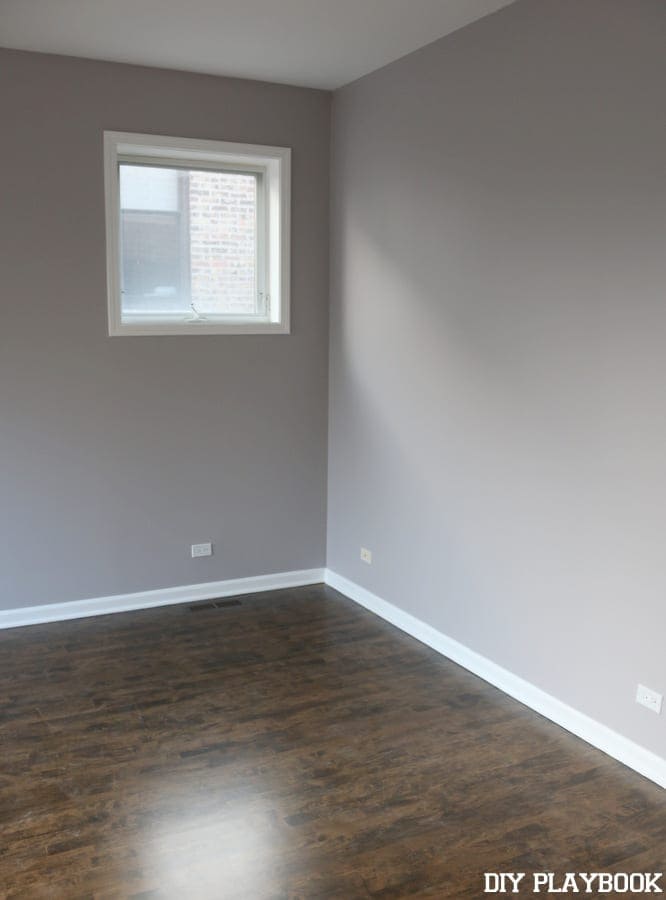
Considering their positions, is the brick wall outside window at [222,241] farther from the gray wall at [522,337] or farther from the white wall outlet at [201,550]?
the white wall outlet at [201,550]

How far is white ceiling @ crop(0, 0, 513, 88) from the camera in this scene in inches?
130

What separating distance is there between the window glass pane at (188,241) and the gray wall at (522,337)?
0.57 meters

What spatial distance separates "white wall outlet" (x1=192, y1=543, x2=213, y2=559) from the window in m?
1.16

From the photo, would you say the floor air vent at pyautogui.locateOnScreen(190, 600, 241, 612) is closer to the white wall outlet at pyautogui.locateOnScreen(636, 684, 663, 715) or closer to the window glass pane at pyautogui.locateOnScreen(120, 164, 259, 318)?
the window glass pane at pyautogui.locateOnScreen(120, 164, 259, 318)

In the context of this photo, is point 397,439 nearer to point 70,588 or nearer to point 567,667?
point 567,667

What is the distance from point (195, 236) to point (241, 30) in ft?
3.93

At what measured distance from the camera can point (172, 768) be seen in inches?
117

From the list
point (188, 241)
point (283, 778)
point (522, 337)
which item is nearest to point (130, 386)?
point (188, 241)

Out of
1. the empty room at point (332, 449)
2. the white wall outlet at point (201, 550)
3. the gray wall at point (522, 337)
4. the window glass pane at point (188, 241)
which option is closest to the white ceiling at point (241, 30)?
the empty room at point (332, 449)

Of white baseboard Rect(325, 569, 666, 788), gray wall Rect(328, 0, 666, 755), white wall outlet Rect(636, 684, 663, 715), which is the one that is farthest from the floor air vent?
white wall outlet Rect(636, 684, 663, 715)

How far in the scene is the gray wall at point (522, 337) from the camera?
288 centimetres


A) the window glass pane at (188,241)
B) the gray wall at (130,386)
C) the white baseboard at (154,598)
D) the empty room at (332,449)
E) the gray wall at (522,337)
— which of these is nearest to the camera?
the empty room at (332,449)

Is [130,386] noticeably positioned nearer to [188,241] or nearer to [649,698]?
[188,241]

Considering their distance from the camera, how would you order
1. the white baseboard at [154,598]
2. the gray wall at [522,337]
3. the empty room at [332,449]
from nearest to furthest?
the empty room at [332,449], the gray wall at [522,337], the white baseboard at [154,598]
